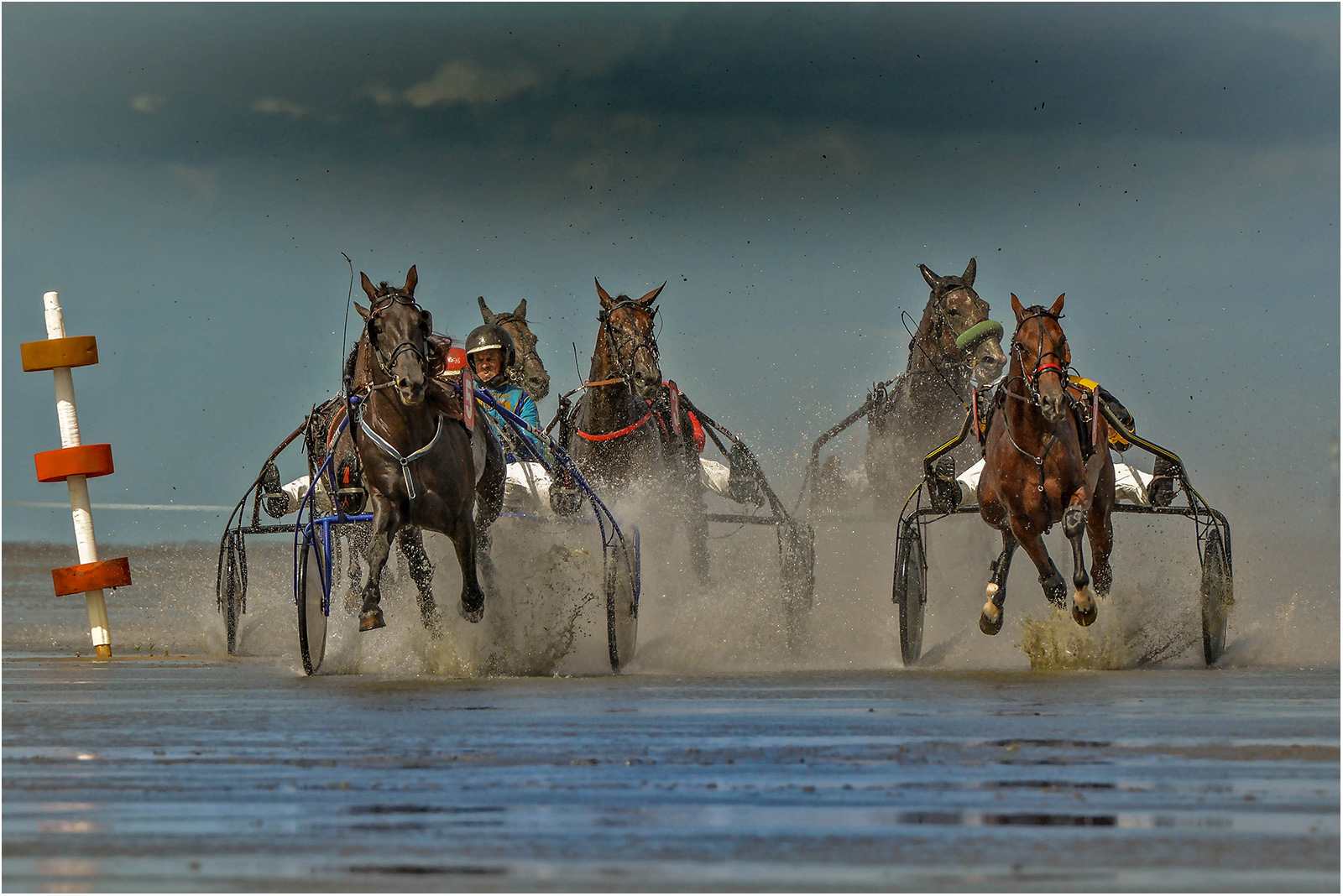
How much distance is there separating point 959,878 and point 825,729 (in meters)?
4.24

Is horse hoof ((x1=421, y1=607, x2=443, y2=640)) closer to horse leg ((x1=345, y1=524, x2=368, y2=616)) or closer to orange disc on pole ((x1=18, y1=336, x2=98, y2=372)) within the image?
horse leg ((x1=345, y1=524, x2=368, y2=616))

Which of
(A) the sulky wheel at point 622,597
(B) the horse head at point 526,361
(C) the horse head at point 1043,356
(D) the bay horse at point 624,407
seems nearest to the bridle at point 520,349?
(B) the horse head at point 526,361

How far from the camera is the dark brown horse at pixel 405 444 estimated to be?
13461mm

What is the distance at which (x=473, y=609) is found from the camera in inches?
570

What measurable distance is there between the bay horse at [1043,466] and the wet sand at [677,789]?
6.64ft

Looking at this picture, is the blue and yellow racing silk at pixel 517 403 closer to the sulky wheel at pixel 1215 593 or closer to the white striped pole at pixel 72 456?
the white striped pole at pixel 72 456

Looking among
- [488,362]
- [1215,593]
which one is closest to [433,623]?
[488,362]

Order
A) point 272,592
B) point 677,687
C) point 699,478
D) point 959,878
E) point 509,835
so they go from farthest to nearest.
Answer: point 272,592 < point 699,478 < point 677,687 < point 509,835 < point 959,878

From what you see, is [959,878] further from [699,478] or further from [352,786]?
[699,478]

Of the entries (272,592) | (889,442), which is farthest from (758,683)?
(272,592)

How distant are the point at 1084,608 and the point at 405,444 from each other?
4767mm

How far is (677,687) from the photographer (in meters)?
13.2

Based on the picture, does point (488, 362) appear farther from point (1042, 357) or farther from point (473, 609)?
point (1042, 357)

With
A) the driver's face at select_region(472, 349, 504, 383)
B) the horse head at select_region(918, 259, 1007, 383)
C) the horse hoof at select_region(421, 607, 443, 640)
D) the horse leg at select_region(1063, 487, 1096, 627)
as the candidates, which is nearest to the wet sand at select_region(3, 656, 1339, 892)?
the horse leg at select_region(1063, 487, 1096, 627)
